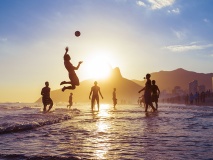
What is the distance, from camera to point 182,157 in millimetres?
4688

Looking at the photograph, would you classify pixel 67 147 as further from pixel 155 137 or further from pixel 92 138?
pixel 155 137

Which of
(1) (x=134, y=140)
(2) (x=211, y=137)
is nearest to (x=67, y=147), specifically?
(1) (x=134, y=140)

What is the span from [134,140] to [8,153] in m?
2.58

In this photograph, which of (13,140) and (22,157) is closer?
(22,157)

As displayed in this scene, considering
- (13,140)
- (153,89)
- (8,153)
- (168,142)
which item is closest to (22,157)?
(8,153)

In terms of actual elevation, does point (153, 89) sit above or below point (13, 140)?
above

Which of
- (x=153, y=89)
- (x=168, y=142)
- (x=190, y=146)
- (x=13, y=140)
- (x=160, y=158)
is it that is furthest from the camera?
(x=153, y=89)

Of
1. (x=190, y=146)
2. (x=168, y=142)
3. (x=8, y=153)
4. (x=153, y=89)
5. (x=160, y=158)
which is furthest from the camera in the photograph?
(x=153, y=89)

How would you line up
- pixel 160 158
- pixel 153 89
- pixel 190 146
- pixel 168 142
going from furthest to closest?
pixel 153 89, pixel 168 142, pixel 190 146, pixel 160 158

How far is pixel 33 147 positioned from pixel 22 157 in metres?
0.92

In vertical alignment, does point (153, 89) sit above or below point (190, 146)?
above

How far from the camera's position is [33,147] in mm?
5695

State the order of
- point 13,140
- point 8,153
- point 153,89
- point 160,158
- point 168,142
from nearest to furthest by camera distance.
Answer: point 160,158 → point 8,153 → point 168,142 → point 13,140 → point 153,89

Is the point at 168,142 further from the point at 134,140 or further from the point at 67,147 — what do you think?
the point at 67,147
